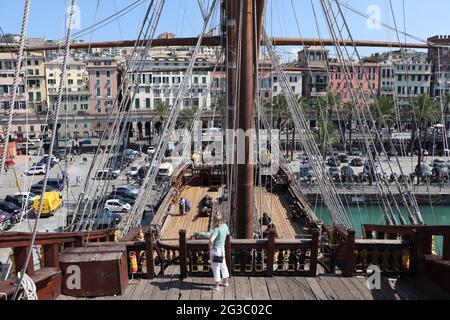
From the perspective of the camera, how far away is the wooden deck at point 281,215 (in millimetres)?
11531

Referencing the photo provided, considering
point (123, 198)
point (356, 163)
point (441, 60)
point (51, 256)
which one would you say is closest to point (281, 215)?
point (51, 256)

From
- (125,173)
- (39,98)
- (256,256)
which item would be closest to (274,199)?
(256,256)

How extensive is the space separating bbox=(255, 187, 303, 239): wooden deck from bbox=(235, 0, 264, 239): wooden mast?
115 inches

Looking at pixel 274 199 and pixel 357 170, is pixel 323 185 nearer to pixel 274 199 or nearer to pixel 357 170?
pixel 274 199

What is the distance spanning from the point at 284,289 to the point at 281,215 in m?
8.12

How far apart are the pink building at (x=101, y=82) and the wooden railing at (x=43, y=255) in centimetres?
5231

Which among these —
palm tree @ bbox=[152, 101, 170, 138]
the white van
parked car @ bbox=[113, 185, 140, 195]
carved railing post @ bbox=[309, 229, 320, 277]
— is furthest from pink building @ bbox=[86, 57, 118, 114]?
carved railing post @ bbox=[309, 229, 320, 277]

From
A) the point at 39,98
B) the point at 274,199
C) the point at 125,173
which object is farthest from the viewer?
the point at 39,98

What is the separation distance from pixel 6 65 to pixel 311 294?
5747cm

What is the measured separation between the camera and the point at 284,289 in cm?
522

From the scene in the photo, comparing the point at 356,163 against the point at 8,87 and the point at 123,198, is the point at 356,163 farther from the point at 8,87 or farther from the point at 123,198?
the point at 8,87

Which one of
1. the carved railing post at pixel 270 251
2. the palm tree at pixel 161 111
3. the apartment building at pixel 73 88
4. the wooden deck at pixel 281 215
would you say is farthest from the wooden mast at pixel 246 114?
the apartment building at pixel 73 88

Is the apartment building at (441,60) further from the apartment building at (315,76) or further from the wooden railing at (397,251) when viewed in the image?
the apartment building at (315,76)
